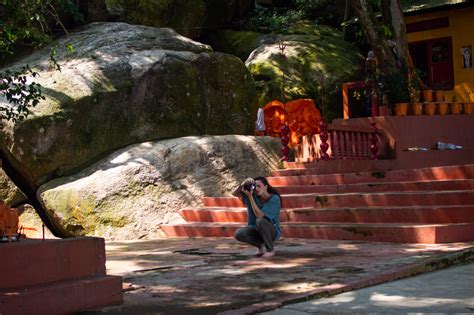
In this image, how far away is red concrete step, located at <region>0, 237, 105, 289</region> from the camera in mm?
6062

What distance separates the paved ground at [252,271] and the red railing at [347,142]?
375cm

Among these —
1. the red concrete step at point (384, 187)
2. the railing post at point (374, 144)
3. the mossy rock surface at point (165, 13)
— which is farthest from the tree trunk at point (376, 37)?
the mossy rock surface at point (165, 13)

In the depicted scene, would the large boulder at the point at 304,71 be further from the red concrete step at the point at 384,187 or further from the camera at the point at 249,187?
the camera at the point at 249,187

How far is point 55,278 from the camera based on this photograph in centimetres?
637

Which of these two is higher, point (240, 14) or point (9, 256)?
point (240, 14)

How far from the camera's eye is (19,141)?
1409 centimetres

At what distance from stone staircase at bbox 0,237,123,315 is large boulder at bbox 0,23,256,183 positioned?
8.02 meters

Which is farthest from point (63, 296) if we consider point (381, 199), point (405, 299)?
point (381, 199)

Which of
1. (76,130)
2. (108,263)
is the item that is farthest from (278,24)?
(108,263)

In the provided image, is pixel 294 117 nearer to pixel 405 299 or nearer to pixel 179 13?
pixel 179 13

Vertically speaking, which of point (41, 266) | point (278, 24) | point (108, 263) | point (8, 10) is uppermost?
point (278, 24)

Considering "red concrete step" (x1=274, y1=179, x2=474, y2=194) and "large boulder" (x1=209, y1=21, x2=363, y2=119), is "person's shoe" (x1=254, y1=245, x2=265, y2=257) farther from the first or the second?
"large boulder" (x1=209, y1=21, x2=363, y2=119)

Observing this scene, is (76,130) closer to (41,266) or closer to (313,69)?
(41,266)

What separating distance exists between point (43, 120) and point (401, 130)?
7262 mm
